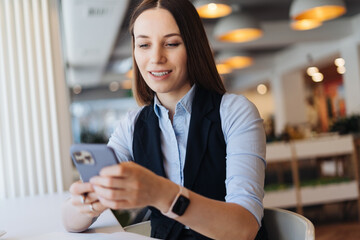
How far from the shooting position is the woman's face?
1266 millimetres

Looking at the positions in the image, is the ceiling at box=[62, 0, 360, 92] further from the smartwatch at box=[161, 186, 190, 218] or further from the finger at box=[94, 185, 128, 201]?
the finger at box=[94, 185, 128, 201]

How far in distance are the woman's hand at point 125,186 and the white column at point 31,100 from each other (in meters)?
1.63

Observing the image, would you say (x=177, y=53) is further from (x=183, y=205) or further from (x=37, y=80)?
(x=37, y=80)

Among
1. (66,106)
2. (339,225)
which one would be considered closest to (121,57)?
(339,225)

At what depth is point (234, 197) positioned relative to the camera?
108 centimetres

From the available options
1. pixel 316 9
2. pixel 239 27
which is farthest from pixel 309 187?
pixel 239 27

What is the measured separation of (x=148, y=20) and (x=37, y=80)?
1.28m

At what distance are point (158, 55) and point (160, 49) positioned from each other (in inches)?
0.9

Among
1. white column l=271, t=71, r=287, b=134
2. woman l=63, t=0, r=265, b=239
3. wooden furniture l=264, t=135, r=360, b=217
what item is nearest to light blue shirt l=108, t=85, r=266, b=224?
woman l=63, t=0, r=265, b=239

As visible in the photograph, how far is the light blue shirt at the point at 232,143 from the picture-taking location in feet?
3.60

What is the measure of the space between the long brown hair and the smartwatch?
533 millimetres

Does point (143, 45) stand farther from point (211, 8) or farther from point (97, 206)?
point (211, 8)

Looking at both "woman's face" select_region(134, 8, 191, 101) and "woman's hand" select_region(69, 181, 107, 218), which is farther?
"woman's face" select_region(134, 8, 191, 101)

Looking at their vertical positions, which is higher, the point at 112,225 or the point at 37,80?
the point at 37,80
